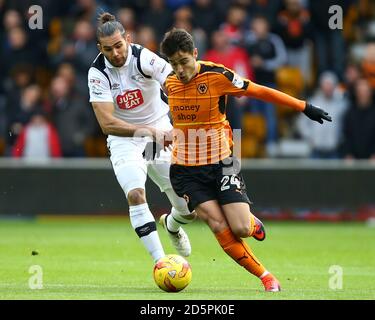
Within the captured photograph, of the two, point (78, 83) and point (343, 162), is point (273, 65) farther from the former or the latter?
point (78, 83)

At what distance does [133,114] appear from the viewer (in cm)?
1069

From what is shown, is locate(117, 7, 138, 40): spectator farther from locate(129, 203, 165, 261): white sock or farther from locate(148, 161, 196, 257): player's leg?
locate(129, 203, 165, 261): white sock

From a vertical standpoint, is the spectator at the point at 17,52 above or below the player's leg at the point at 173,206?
above

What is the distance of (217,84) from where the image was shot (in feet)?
30.8

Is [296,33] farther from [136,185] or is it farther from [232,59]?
[136,185]

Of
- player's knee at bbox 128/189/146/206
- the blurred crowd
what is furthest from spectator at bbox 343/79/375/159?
player's knee at bbox 128/189/146/206

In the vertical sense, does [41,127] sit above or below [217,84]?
below

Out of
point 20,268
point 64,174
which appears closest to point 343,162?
point 64,174

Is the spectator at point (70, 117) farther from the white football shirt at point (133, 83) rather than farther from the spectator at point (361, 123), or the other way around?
the white football shirt at point (133, 83)

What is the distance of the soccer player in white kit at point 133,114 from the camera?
9.84 meters

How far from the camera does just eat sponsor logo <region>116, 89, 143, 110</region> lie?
10.5m

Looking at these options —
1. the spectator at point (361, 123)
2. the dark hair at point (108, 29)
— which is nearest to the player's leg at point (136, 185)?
the dark hair at point (108, 29)
